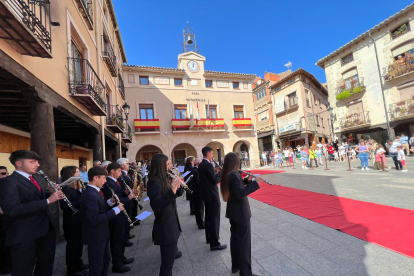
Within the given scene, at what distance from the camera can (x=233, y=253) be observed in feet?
9.60

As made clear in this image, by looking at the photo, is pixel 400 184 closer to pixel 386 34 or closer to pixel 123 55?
pixel 386 34

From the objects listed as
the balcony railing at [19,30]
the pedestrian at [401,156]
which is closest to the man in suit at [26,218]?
the balcony railing at [19,30]

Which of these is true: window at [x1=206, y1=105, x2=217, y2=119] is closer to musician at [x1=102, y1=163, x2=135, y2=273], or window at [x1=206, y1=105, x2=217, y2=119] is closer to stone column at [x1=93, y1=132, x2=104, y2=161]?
stone column at [x1=93, y1=132, x2=104, y2=161]

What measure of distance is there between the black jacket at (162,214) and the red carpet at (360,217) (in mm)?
3239

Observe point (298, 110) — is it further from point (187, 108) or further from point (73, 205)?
point (73, 205)

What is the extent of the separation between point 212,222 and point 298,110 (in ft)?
81.7

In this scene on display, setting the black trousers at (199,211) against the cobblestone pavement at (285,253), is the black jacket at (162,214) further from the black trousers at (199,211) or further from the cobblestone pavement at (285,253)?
the black trousers at (199,211)

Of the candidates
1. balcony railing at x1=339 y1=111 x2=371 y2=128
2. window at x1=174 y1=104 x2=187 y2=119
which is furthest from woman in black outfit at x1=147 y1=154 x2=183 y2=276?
balcony railing at x1=339 y1=111 x2=371 y2=128

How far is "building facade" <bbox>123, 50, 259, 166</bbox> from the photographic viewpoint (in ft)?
61.7

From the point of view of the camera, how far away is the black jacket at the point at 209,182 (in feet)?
12.6

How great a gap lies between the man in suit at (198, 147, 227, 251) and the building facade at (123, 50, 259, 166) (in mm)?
15049

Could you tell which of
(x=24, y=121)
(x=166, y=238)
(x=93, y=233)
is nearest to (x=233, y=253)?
(x=166, y=238)

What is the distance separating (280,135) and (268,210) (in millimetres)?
24172

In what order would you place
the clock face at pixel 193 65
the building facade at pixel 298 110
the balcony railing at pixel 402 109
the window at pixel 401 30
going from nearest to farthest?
the balcony railing at pixel 402 109
the window at pixel 401 30
the clock face at pixel 193 65
the building facade at pixel 298 110
